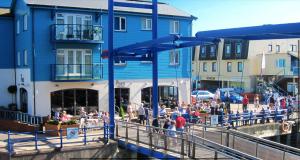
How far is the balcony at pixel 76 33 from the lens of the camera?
1099 inches

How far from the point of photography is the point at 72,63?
28688 mm

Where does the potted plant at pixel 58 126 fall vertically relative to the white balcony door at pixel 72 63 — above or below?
below

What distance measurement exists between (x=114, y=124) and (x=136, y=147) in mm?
2457

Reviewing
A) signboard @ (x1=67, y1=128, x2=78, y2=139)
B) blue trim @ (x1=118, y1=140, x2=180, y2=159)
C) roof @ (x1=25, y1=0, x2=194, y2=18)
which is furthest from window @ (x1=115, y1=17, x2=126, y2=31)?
signboard @ (x1=67, y1=128, x2=78, y2=139)

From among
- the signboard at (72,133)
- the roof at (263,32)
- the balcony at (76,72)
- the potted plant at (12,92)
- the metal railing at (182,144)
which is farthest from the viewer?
the potted plant at (12,92)

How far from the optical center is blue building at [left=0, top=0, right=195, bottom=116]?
27.9 metres

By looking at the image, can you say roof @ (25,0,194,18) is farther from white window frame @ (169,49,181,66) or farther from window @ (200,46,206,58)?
window @ (200,46,206,58)

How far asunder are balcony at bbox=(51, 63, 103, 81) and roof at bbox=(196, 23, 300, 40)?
13696 mm

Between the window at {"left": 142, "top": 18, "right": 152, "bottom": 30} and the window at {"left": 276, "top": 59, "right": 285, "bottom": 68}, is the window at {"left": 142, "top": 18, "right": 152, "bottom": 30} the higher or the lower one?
the higher one

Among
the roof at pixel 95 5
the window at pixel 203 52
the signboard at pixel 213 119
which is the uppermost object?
the roof at pixel 95 5

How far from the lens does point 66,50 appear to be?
28547 mm

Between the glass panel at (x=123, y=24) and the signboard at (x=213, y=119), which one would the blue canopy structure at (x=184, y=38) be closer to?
the signboard at (x=213, y=119)

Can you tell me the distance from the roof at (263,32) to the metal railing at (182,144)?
3.94 meters

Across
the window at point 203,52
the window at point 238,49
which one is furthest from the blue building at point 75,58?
the window at point 203,52
